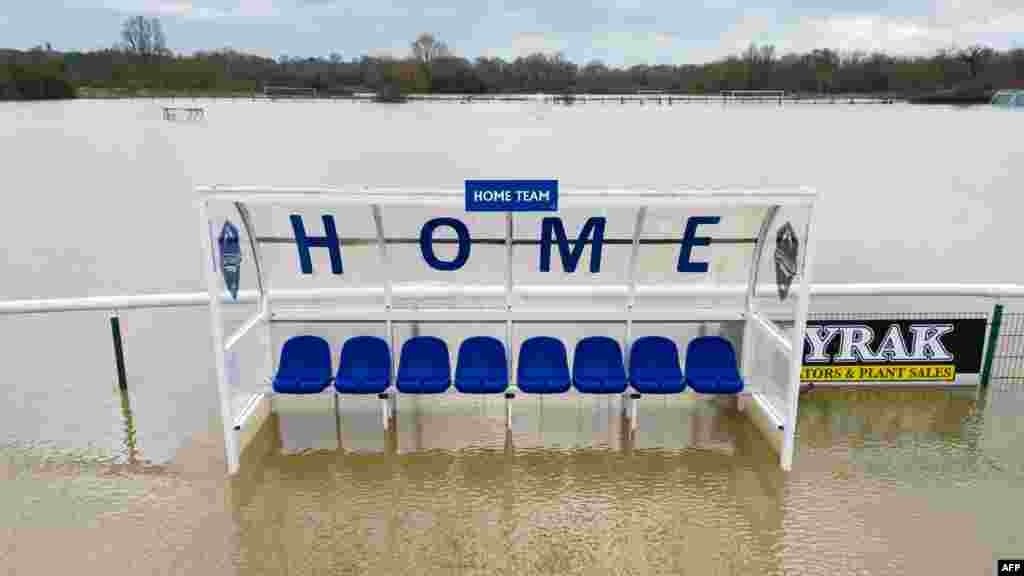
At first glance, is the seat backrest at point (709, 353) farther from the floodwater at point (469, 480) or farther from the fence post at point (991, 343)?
the fence post at point (991, 343)

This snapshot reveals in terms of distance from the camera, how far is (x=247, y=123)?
73875 mm

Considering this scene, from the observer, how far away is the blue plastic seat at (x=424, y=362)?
664 cm

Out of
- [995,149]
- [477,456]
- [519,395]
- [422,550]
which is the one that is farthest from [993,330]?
[995,149]

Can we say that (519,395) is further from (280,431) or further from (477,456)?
(280,431)

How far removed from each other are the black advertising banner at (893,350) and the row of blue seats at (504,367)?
1.44 m

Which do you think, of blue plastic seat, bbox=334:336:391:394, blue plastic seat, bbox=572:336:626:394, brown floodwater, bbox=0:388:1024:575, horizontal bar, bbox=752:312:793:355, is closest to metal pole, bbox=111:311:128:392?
brown floodwater, bbox=0:388:1024:575

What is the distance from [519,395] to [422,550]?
2846 millimetres

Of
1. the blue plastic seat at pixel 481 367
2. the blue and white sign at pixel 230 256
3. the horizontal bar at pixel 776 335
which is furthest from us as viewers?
the blue plastic seat at pixel 481 367

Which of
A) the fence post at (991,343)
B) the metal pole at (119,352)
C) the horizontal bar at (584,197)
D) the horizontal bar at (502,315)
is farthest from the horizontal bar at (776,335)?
the metal pole at (119,352)

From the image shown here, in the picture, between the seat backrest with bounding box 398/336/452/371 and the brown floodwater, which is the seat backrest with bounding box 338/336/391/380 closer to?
the seat backrest with bounding box 398/336/452/371

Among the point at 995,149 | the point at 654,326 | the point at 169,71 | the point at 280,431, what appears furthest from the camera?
the point at 169,71

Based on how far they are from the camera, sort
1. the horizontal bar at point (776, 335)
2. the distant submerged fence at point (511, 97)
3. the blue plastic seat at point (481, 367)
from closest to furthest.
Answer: the horizontal bar at point (776, 335) → the blue plastic seat at point (481, 367) → the distant submerged fence at point (511, 97)

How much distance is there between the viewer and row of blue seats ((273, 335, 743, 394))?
649 centimetres

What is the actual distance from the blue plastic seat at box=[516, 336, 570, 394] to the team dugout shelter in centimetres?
2
